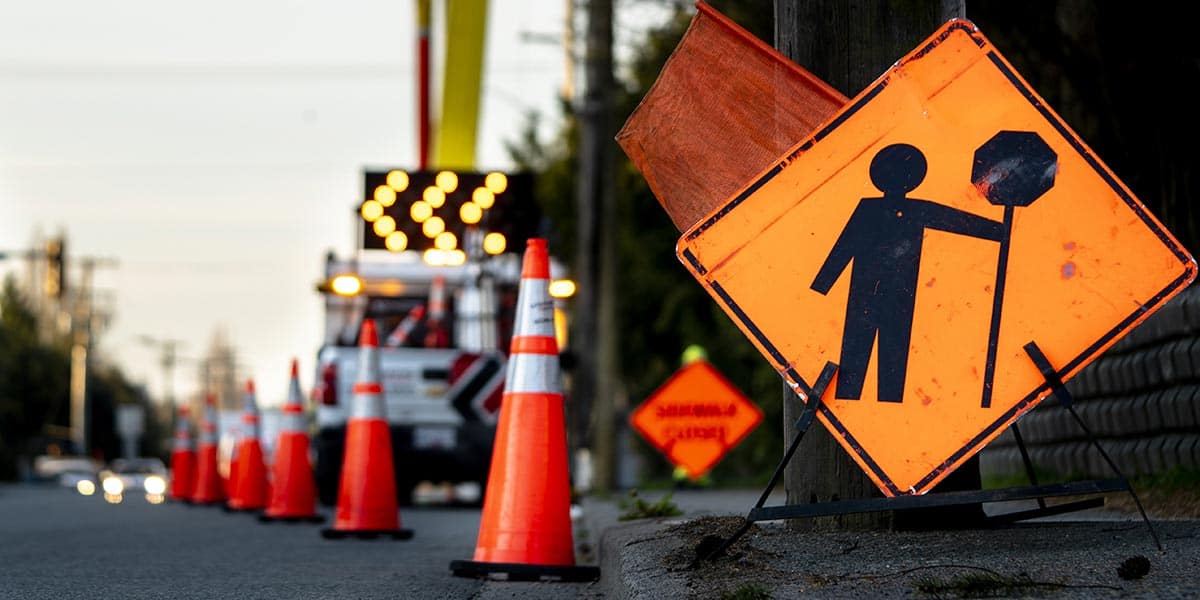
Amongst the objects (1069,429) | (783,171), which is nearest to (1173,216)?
(1069,429)

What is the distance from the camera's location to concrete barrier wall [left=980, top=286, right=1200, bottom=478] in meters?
9.00

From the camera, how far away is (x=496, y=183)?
12875 mm

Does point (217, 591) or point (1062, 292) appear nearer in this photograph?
point (1062, 292)

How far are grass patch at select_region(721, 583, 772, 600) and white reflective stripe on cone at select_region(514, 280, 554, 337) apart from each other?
2.70m

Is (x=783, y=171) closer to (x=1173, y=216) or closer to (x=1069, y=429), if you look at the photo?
(x=1173, y=216)

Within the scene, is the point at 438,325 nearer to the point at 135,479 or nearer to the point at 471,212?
the point at 471,212

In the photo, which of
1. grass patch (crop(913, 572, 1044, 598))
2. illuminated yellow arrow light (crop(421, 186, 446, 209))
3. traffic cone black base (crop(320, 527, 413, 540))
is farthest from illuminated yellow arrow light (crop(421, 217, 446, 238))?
grass patch (crop(913, 572, 1044, 598))

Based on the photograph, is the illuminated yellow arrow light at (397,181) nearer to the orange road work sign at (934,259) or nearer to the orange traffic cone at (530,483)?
the orange traffic cone at (530,483)

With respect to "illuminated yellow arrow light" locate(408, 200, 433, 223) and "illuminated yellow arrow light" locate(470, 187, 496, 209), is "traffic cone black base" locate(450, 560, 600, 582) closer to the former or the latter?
"illuminated yellow arrow light" locate(408, 200, 433, 223)

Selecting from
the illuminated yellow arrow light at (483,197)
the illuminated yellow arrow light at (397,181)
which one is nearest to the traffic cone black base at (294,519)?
the illuminated yellow arrow light at (397,181)

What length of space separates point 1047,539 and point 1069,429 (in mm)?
5865

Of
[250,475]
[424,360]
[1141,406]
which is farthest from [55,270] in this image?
[1141,406]

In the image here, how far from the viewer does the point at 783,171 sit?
18.4ft

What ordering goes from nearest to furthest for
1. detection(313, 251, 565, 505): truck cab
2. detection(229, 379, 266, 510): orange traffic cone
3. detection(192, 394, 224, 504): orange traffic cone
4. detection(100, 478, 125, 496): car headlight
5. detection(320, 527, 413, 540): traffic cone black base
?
1. detection(320, 527, 413, 540): traffic cone black base
2. detection(229, 379, 266, 510): orange traffic cone
3. detection(313, 251, 565, 505): truck cab
4. detection(192, 394, 224, 504): orange traffic cone
5. detection(100, 478, 125, 496): car headlight
